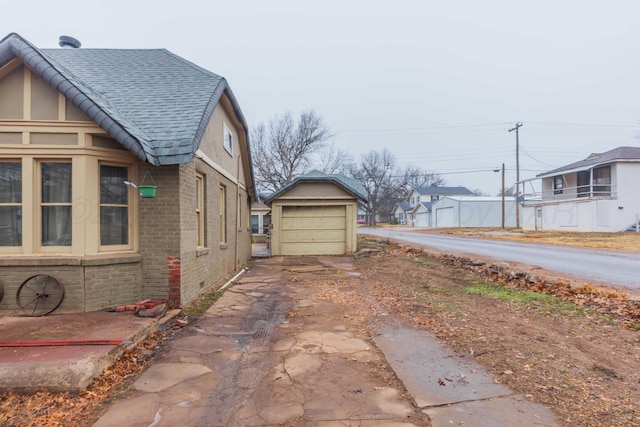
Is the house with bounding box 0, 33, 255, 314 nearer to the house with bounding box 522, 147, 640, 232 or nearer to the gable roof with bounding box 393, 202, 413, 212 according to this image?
the house with bounding box 522, 147, 640, 232

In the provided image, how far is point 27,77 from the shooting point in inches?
224

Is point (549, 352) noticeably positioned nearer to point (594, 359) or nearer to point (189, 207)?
point (594, 359)

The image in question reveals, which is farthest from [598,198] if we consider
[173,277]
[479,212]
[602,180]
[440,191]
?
[440,191]

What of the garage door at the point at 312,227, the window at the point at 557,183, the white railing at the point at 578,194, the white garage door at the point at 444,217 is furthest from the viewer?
the white garage door at the point at 444,217

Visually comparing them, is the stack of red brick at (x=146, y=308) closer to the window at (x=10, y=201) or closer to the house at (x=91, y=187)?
the house at (x=91, y=187)

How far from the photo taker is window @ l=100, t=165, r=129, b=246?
6062 millimetres

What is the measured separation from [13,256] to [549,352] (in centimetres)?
765

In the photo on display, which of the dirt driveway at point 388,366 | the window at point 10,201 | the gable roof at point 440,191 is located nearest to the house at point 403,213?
the gable roof at point 440,191

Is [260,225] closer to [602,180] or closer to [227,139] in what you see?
[227,139]

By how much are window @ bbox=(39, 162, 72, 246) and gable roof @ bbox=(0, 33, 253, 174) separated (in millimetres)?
1168

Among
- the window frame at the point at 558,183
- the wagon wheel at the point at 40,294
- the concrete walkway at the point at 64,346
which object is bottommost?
the concrete walkway at the point at 64,346

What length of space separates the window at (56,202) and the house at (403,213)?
68.1 meters

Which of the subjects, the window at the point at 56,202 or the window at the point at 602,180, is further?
the window at the point at 602,180

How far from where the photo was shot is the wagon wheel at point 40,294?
222 inches
